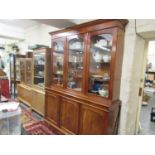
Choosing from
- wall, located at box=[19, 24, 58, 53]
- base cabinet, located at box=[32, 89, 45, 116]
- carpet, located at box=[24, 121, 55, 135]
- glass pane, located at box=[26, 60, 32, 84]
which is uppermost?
wall, located at box=[19, 24, 58, 53]

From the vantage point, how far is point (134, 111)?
2490 millimetres

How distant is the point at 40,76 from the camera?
3.88 m

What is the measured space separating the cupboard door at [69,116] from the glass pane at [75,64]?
11.9 inches

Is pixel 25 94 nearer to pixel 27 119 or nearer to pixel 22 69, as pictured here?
pixel 22 69

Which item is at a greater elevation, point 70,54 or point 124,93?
point 70,54

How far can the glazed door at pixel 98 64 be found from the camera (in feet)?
7.24

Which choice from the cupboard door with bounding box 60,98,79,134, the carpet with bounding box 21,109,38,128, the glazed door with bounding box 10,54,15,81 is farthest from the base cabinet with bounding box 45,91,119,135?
the glazed door with bounding box 10,54,15,81

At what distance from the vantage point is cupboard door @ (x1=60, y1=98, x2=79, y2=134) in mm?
2426

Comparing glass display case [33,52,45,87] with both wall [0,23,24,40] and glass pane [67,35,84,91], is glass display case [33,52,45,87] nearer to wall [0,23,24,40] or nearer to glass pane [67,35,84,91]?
glass pane [67,35,84,91]

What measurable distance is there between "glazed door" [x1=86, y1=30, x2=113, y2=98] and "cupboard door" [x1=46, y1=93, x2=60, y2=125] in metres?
0.81

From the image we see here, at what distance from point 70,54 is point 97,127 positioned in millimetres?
1366

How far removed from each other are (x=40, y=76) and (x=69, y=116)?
173 centimetres
